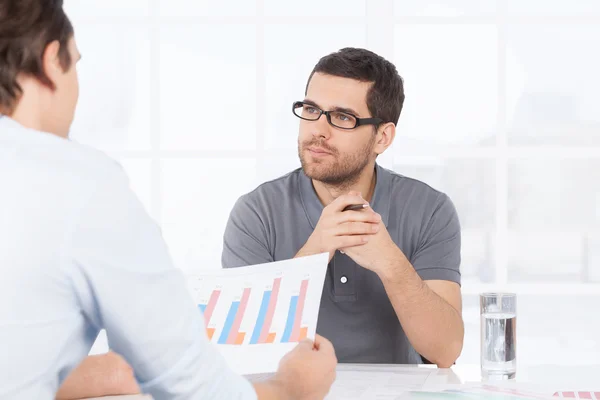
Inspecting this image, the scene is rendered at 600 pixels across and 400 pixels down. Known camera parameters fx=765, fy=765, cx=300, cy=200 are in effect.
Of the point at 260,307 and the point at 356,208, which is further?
the point at 356,208

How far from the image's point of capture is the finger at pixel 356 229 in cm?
164

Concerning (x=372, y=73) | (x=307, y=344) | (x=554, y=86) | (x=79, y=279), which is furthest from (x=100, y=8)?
(x=554, y=86)

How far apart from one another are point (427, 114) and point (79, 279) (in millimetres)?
10008

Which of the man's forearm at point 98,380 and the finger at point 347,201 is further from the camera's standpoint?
the finger at point 347,201

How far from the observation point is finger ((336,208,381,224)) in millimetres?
1640

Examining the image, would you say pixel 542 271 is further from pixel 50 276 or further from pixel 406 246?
pixel 50 276

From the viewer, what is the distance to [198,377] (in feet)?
2.55

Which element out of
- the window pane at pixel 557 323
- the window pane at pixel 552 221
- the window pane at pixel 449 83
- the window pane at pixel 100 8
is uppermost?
the window pane at pixel 449 83

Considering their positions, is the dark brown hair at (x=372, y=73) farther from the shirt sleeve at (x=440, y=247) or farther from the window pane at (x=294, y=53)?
the window pane at (x=294, y=53)

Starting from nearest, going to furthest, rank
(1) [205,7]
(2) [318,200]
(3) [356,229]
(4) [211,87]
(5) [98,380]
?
(5) [98,380], (3) [356,229], (2) [318,200], (4) [211,87], (1) [205,7]

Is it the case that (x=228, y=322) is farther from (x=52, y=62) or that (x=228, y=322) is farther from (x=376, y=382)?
(x=52, y=62)

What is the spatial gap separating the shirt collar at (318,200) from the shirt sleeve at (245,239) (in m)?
0.13

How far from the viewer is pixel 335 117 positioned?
1.96 m

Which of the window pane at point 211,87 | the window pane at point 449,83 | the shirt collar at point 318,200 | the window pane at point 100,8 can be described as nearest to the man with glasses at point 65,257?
the shirt collar at point 318,200
